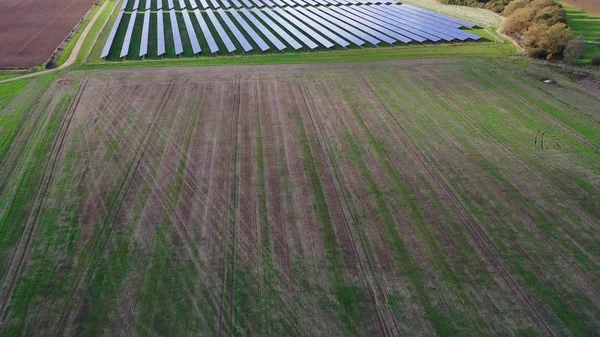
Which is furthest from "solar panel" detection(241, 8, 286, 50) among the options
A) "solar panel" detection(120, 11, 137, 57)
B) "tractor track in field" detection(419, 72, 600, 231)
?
"tractor track in field" detection(419, 72, 600, 231)

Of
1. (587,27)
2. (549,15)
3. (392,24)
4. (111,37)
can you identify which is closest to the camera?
(549,15)

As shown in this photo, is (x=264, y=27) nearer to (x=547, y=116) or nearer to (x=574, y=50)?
(x=574, y=50)

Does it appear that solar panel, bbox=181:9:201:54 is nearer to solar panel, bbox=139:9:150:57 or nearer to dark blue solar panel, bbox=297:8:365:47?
solar panel, bbox=139:9:150:57

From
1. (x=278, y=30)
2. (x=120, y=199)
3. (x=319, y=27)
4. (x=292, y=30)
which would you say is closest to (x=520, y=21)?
(x=319, y=27)

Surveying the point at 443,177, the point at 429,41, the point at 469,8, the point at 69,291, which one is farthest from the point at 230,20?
the point at 69,291

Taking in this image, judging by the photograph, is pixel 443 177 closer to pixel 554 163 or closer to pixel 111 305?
pixel 554 163
